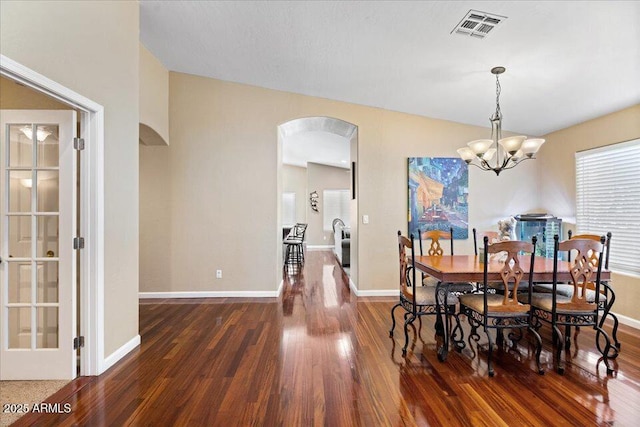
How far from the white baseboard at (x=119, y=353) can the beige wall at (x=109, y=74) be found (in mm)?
49

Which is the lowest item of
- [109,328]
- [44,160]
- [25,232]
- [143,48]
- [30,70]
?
[109,328]

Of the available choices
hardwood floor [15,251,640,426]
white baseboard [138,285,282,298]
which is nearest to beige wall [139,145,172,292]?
white baseboard [138,285,282,298]

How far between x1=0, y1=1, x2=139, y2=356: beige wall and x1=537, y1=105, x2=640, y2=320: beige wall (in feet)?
17.9

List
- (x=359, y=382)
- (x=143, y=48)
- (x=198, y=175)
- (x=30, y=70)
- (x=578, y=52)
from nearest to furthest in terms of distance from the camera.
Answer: (x=30, y=70) < (x=359, y=382) < (x=578, y=52) < (x=143, y=48) < (x=198, y=175)

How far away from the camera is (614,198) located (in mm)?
3752

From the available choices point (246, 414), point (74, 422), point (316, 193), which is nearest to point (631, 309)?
point (246, 414)

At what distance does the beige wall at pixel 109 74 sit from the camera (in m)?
1.85

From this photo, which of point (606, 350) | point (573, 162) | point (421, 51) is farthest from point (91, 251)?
point (573, 162)

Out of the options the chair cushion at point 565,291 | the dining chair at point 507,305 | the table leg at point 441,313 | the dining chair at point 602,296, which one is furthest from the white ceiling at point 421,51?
the table leg at point 441,313

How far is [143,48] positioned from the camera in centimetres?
386

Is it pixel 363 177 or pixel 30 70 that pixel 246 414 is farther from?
pixel 363 177

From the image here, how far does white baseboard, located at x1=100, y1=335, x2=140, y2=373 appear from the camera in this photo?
2498 millimetres

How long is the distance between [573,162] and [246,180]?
4.79 meters

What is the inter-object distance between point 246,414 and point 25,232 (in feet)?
7.16
